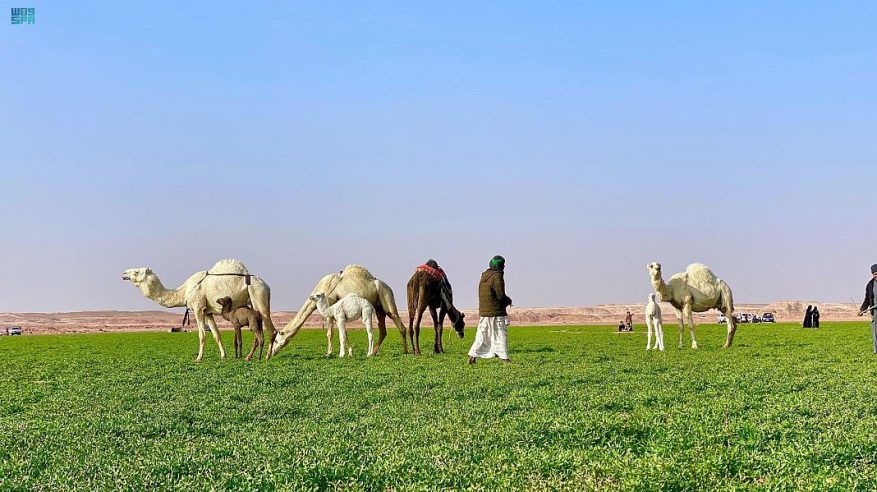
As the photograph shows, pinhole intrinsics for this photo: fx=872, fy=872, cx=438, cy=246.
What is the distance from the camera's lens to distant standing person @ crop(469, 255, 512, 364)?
1908 cm

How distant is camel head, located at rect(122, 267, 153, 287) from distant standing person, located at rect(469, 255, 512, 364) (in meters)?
10.9

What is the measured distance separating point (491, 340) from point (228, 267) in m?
8.55

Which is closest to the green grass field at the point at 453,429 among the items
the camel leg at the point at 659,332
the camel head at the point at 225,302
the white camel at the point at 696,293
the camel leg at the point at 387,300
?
the camel head at the point at 225,302

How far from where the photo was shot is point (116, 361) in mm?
23312

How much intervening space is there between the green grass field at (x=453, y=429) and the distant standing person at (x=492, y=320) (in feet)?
6.64

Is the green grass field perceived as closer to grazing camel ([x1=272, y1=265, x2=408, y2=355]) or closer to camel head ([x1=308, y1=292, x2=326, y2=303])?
camel head ([x1=308, y1=292, x2=326, y2=303])

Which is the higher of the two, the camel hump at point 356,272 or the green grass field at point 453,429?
the camel hump at point 356,272

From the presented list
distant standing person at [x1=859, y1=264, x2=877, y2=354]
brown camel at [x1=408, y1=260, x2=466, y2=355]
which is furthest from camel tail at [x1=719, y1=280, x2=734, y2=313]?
brown camel at [x1=408, y1=260, x2=466, y2=355]

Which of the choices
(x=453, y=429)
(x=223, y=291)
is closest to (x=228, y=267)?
(x=223, y=291)

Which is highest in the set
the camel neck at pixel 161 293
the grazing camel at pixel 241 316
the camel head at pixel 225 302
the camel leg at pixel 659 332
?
the camel neck at pixel 161 293

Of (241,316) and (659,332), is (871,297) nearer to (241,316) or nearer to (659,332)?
(659,332)

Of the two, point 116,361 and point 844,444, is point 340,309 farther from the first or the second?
point 844,444

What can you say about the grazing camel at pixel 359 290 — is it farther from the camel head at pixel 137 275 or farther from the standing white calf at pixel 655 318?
the standing white calf at pixel 655 318

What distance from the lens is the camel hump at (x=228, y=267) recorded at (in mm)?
23969
